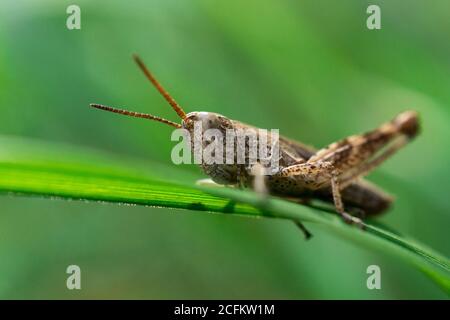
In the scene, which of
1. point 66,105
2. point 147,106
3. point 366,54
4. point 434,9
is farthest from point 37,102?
point 434,9

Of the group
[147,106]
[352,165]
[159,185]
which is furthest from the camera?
[147,106]

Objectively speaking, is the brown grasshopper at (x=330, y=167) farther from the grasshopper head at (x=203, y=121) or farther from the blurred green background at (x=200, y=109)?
the blurred green background at (x=200, y=109)

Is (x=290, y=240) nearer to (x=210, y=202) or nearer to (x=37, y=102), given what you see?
(x=210, y=202)

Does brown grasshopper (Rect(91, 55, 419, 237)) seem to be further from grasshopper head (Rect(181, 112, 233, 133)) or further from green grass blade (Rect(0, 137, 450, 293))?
green grass blade (Rect(0, 137, 450, 293))

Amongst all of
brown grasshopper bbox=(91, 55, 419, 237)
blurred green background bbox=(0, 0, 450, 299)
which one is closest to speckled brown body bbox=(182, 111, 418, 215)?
brown grasshopper bbox=(91, 55, 419, 237)

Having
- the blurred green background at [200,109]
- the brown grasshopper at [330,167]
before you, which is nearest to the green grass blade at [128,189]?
the brown grasshopper at [330,167]

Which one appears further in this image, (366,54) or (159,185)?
(366,54)

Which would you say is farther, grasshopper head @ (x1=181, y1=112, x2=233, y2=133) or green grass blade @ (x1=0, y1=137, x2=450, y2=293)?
grasshopper head @ (x1=181, y1=112, x2=233, y2=133)
